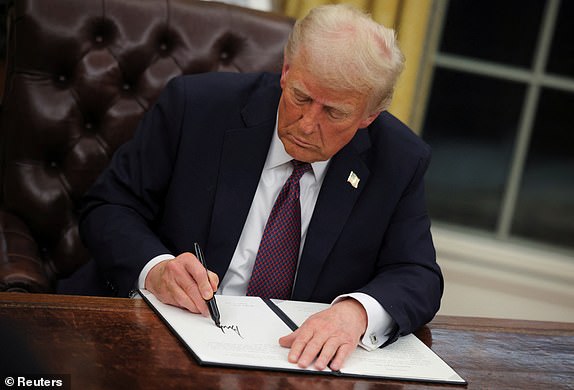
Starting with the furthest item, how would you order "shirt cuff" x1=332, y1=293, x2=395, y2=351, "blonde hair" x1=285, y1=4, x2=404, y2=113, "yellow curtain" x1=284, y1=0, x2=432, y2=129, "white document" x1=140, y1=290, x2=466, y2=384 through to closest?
"yellow curtain" x1=284, y1=0, x2=432, y2=129
"blonde hair" x1=285, y1=4, x2=404, y2=113
"shirt cuff" x1=332, y1=293, x2=395, y2=351
"white document" x1=140, y1=290, x2=466, y2=384

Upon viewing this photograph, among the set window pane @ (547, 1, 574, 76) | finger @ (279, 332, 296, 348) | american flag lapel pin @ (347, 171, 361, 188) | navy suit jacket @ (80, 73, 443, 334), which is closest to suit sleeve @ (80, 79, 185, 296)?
navy suit jacket @ (80, 73, 443, 334)

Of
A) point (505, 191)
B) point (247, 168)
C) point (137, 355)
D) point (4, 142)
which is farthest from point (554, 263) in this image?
point (137, 355)

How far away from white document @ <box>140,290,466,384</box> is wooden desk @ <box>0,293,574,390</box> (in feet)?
0.08

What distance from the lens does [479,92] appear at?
4586 mm

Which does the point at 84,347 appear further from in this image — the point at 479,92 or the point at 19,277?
the point at 479,92

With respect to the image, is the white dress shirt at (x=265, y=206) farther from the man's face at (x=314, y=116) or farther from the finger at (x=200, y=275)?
the finger at (x=200, y=275)

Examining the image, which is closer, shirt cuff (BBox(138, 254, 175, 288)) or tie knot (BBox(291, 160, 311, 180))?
shirt cuff (BBox(138, 254, 175, 288))

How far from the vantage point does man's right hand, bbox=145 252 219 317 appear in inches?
67.9

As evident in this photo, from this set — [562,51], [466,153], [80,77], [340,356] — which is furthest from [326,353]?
[466,153]

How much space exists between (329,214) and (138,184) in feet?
1.74

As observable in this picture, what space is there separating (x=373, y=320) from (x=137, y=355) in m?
0.57

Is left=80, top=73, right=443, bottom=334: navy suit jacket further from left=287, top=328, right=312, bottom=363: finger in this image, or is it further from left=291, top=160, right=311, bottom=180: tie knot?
left=287, top=328, right=312, bottom=363: finger

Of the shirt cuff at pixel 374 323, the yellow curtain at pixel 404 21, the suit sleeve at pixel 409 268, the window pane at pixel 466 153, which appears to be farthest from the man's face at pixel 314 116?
the window pane at pixel 466 153

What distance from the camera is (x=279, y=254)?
6.99ft
